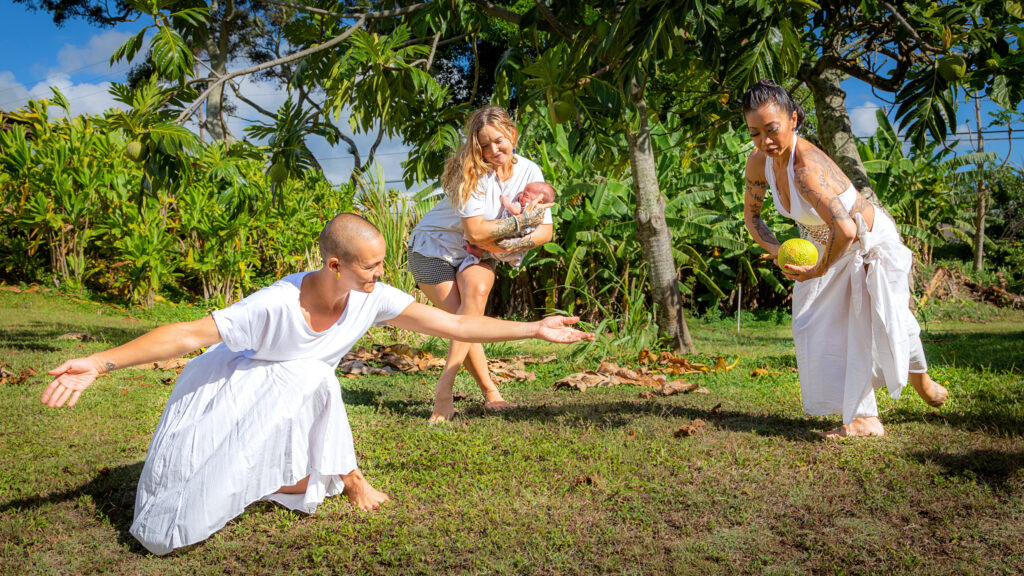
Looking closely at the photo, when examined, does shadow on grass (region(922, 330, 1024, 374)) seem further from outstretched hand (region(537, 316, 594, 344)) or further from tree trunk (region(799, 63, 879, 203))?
outstretched hand (region(537, 316, 594, 344))

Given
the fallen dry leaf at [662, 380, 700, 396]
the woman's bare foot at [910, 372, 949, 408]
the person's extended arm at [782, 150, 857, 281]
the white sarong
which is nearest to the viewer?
the person's extended arm at [782, 150, 857, 281]

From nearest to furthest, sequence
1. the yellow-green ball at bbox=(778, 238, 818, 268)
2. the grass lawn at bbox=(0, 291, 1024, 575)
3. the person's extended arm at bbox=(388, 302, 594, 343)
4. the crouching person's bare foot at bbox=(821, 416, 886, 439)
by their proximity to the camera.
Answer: the grass lawn at bbox=(0, 291, 1024, 575)
the person's extended arm at bbox=(388, 302, 594, 343)
the yellow-green ball at bbox=(778, 238, 818, 268)
the crouching person's bare foot at bbox=(821, 416, 886, 439)

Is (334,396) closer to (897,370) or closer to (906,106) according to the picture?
(897,370)

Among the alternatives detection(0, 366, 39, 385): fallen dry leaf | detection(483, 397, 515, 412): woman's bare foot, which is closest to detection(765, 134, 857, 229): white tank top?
detection(483, 397, 515, 412): woman's bare foot

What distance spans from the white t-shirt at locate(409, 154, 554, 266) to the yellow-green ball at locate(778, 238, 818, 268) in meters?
1.32

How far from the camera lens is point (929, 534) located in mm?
2686

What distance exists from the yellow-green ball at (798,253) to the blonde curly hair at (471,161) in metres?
1.65

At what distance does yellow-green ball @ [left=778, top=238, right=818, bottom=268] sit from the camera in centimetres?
363

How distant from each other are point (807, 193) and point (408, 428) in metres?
2.49

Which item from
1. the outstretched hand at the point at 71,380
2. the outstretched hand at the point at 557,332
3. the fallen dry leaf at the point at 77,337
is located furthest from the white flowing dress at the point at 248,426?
the fallen dry leaf at the point at 77,337

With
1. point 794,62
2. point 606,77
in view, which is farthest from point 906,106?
point 606,77

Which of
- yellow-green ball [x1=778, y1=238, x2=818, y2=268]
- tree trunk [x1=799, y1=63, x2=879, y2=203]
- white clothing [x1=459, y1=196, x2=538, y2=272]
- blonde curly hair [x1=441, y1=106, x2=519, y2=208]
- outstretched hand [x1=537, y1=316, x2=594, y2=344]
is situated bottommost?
outstretched hand [x1=537, y1=316, x2=594, y2=344]

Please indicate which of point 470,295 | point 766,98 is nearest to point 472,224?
point 470,295

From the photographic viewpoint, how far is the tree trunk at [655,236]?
275 inches
